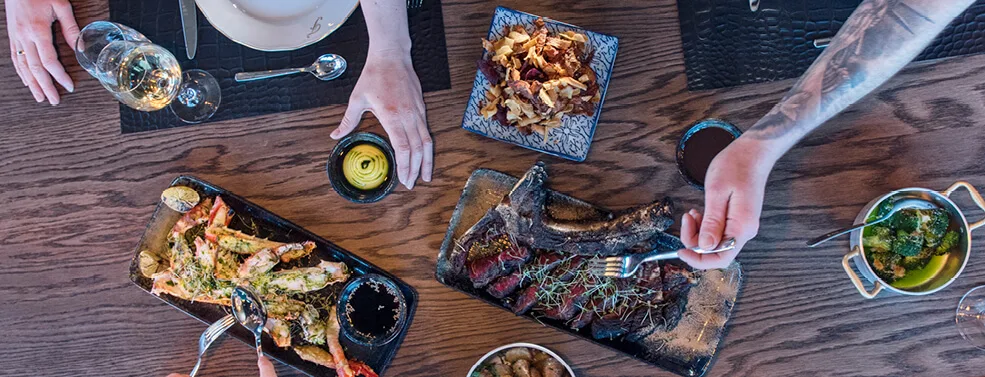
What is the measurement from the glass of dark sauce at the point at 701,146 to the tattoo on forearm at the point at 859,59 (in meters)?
0.22

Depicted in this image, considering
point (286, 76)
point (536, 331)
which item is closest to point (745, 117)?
point (536, 331)

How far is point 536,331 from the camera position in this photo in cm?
230

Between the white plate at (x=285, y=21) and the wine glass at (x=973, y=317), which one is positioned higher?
the white plate at (x=285, y=21)

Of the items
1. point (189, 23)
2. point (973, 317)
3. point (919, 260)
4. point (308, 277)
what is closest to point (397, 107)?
point (308, 277)

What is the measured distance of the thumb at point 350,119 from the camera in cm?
224

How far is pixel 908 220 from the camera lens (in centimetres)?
212

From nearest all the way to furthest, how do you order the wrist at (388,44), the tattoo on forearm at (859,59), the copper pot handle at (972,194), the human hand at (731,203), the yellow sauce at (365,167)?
1. the tattoo on forearm at (859,59)
2. the human hand at (731,203)
3. the copper pot handle at (972,194)
4. the wrist at (388,44)
5. the yellow sauce at (365,167)

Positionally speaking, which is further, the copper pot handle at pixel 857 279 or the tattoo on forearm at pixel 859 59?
the copper pot handle at pixel 857 279

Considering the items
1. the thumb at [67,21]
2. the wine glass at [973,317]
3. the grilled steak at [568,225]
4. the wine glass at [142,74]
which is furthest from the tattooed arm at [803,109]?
the thumb at [67,21]

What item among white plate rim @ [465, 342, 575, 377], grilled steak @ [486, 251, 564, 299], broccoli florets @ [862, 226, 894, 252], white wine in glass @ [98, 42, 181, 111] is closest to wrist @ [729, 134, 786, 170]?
broccoli florets @ [862, 226, 894, 252]

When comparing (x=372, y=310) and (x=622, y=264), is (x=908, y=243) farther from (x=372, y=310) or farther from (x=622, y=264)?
(x=372, y=310)

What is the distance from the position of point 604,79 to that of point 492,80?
41 centimetres

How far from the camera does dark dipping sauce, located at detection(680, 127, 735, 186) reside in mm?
2244

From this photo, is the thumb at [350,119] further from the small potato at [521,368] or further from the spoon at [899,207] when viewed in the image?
the spoon at [899,207]
